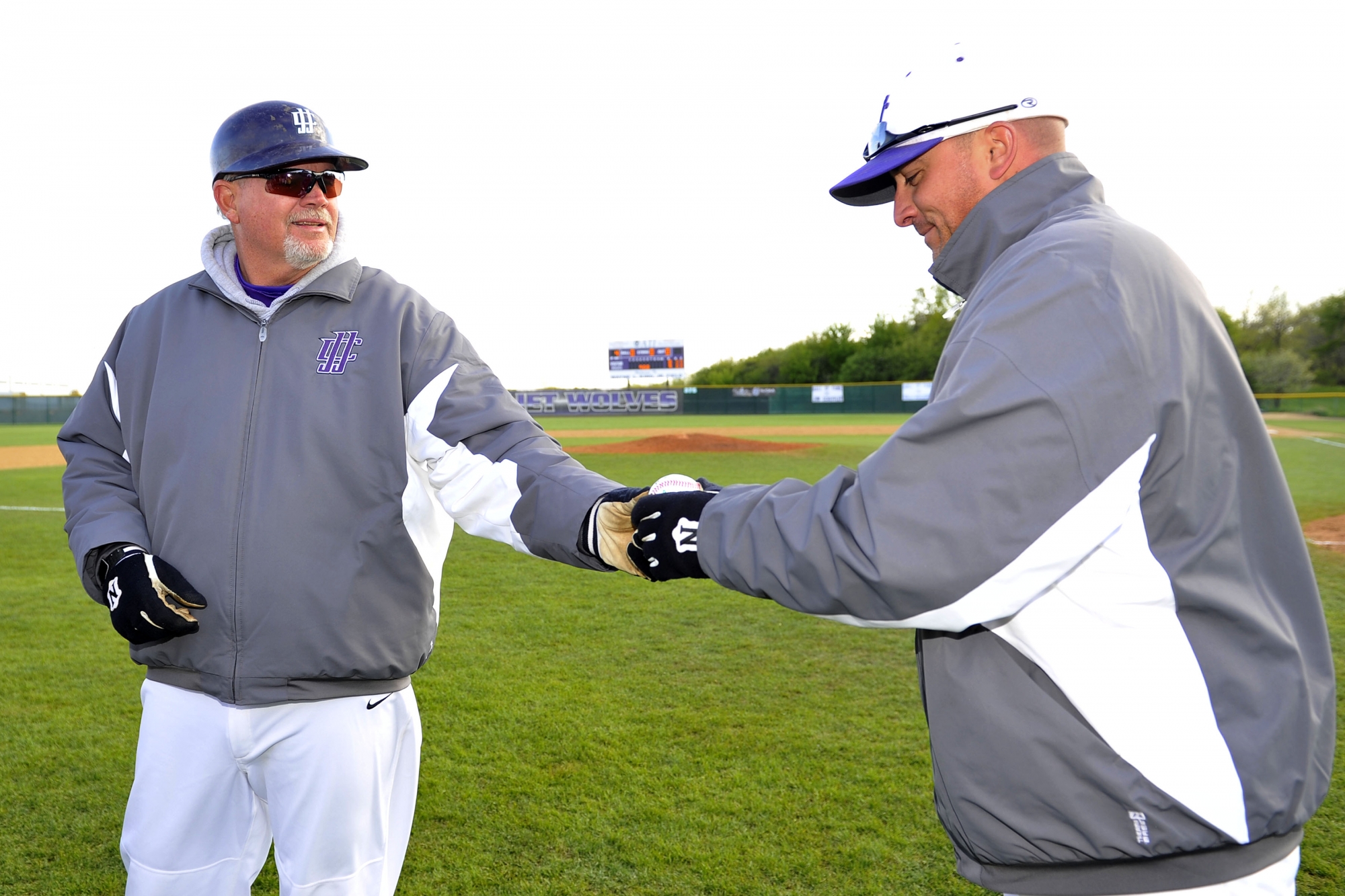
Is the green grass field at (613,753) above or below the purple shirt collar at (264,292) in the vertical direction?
below

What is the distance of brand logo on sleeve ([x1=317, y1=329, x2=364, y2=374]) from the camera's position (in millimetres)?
2279

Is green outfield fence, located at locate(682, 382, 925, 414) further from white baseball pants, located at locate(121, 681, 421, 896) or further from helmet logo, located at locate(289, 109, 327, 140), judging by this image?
white baseball pants, located at locate(121, 681, 421, 896)

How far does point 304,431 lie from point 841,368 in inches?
2519

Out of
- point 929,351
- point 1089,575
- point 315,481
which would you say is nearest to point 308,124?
point 315,481

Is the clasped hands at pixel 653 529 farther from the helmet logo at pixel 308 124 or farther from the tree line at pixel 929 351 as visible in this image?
the tree line at pixel 929 351

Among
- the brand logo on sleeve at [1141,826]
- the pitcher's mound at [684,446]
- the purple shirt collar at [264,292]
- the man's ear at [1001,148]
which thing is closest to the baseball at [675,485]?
the man's ear at [1001,148]

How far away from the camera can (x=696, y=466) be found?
1898cm

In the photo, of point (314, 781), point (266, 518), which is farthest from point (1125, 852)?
point (266, 518)

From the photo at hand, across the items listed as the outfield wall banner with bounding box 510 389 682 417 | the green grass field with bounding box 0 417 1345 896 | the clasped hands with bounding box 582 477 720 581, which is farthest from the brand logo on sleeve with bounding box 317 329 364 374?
the outfield wall banner with bounding box 510 389 682 417

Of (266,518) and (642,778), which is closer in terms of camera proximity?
(266,518)

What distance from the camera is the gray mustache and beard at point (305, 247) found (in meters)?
2.45

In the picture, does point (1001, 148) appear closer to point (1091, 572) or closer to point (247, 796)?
point (1091, 572)

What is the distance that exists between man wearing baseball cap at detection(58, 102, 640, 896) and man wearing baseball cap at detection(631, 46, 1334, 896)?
0.82m

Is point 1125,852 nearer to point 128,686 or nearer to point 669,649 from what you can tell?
point 669,649
